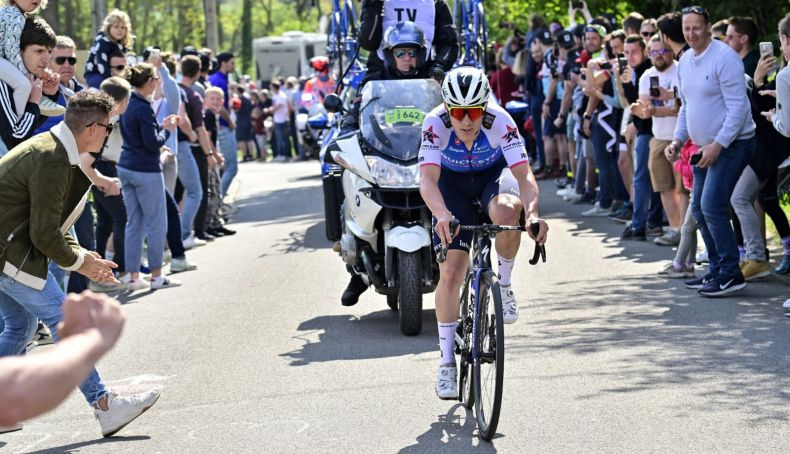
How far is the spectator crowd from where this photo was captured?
23.5ft

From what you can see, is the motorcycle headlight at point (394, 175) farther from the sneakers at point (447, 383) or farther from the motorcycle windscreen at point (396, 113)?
the sneakers at point (447, 383)

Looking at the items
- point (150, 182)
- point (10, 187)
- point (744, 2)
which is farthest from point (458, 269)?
point (744, 2)

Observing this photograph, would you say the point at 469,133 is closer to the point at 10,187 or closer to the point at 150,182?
the point at 10,187

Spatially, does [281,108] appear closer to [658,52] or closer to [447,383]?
[658,52]

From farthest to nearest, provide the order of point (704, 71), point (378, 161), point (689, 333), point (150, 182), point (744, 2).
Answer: point (744, 2) → point (150, 182) → point (704, 71) → point (378, 161) → point (689, 333)

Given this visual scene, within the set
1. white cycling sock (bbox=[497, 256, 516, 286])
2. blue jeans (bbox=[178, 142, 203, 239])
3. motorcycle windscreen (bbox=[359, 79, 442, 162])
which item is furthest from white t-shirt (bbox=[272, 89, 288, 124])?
white cycling sock (bbox=[497, 256, 516, 286])

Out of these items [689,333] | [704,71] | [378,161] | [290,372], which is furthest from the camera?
[704,71]

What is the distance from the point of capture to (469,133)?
7.48 m

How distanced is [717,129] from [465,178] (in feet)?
13.0

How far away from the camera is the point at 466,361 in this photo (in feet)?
23.8

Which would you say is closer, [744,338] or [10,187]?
[10,187]

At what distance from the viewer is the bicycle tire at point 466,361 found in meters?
7.29

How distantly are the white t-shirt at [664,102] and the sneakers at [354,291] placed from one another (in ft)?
12.9

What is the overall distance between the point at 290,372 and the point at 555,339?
189 centimetres
